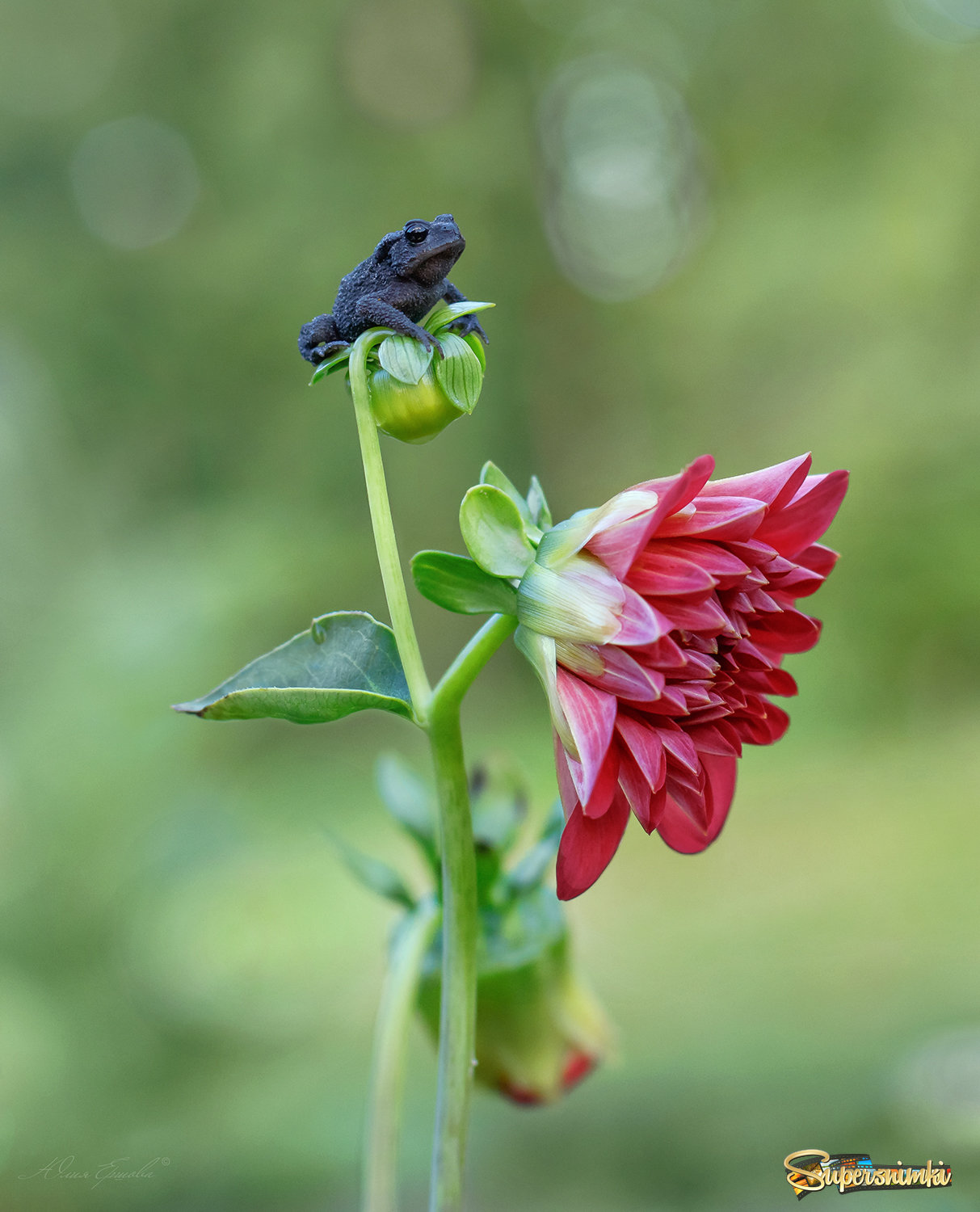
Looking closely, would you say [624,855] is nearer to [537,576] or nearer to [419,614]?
[419,614]

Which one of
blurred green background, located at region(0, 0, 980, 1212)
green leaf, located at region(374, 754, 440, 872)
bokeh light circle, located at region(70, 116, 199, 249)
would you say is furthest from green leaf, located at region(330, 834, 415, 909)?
bokeh light circle, located at region(70, 116, 199, 249)

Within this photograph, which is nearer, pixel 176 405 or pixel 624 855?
pixel 624 855

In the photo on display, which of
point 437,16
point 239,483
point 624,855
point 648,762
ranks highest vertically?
point 437,16

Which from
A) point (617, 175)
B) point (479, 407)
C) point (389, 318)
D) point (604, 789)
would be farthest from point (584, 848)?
point (617, 175)

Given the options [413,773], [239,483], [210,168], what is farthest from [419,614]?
[413,773]

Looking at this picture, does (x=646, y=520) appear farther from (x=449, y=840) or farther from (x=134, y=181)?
(x=134, y=181)

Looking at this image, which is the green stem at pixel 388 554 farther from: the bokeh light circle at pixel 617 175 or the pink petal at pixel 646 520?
the bokeh light circle at pixel 617 175

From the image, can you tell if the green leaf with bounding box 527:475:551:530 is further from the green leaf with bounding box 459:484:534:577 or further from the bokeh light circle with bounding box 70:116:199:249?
the bokeh light circle with bounding box 70:116:199:249
